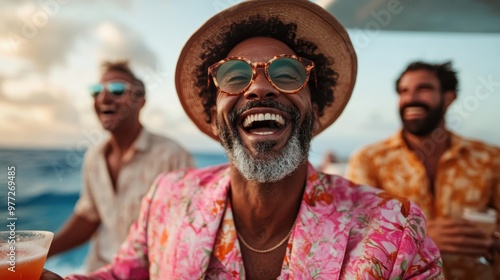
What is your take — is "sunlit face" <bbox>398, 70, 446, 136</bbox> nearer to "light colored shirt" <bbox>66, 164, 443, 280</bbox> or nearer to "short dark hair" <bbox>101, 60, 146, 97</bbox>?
"light colored shirt" <bbox>66, 164, 443, 280</bbox>

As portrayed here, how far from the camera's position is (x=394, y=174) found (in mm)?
3521

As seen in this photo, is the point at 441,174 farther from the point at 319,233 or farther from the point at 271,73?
the point at 271,73

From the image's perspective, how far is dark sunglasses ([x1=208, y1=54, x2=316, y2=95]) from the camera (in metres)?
1.74

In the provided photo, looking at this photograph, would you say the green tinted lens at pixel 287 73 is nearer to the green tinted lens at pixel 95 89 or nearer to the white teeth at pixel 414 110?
the white teeth at pixel 414 110

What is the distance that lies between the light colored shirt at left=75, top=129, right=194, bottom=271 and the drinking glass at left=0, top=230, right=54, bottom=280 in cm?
210

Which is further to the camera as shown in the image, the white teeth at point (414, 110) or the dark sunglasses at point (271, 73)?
the white teeth at point (414, 110)

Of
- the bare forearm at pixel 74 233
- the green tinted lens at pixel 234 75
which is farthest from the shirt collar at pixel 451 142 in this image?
the bare forearm at pixel 74 233

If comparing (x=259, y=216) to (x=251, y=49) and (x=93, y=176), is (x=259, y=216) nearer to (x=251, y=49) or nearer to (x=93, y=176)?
(x=251, y=49)

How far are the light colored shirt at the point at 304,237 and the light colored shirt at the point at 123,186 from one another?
1516 mm

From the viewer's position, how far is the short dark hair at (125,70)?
151 inches

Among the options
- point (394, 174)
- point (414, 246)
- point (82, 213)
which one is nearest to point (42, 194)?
point (82, 213)

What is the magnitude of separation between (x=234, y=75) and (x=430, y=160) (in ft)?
8.05

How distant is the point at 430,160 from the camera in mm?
3561

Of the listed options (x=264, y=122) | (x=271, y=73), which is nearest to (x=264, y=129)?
(x=264, y=122)
